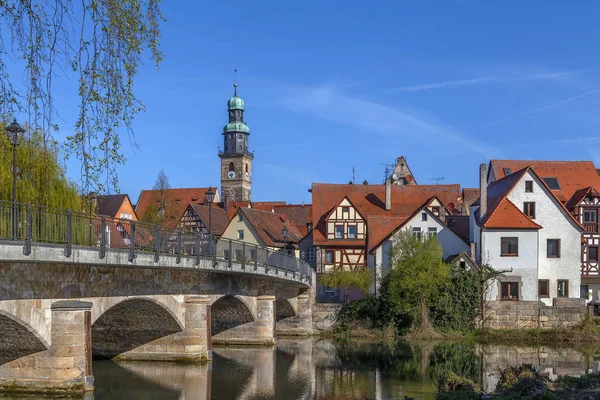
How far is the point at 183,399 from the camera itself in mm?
22828

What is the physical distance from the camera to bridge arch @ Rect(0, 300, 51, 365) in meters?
16.4

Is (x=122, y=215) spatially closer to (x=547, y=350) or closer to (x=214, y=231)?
(x=214, y=231)

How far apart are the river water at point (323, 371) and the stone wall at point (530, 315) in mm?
4397

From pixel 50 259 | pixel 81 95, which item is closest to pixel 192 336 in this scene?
pixel 50 259

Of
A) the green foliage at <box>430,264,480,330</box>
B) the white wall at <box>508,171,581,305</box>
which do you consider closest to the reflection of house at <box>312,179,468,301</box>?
the white wall at <box>508,171,581,305</box>

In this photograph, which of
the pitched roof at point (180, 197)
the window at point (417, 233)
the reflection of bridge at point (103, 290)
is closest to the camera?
the reflection of bridge at point (103, 290)

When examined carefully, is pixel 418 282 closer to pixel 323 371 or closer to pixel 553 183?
pixel 323 371

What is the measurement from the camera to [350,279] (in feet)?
151

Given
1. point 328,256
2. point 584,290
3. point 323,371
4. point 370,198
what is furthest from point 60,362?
point 370,198

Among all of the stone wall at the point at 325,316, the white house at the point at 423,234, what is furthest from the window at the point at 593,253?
the stone wall at the point at 325,316

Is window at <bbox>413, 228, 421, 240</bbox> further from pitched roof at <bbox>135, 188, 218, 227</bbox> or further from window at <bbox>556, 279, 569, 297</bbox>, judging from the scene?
pitched roof at <bbox>135, 188, 218, 227</bbox>

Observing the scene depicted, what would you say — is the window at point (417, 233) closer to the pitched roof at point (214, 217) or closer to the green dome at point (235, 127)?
the pitched roof at point (214, 217)

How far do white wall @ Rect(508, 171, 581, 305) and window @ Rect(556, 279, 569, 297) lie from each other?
0.18m

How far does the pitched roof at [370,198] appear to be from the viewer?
5584cm
